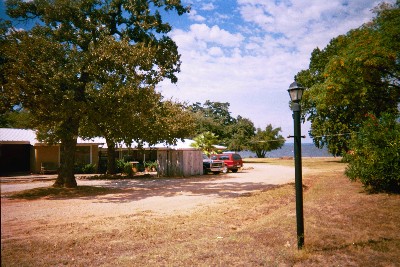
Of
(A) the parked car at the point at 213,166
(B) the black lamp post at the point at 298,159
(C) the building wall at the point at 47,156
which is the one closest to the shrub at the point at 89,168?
(C) the building wall at the point at 47,156

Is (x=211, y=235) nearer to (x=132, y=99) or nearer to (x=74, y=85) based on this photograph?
(x=132, y=99)

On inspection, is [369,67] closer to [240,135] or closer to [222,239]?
[222,239]

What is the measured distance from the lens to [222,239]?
6.31m

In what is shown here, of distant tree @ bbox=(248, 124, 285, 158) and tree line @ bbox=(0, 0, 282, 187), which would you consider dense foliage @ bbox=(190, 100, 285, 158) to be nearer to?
distant tree @ bbox=(248, 124, 285, 158)

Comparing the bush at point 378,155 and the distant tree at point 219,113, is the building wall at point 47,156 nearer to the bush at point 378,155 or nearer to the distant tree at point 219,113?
the bush at point 378,155

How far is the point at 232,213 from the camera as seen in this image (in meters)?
9.28

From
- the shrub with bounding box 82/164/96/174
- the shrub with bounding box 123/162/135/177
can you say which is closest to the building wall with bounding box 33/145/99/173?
the shrub with bounding box 82/164/96/174

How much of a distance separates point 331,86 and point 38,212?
1671 centimetres

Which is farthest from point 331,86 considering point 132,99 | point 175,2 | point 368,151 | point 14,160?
point 14,160

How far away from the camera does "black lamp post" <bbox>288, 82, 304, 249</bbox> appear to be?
18.9 feet

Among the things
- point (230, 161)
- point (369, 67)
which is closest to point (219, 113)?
point (230, 161)

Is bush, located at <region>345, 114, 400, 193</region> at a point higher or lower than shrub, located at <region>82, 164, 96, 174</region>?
higher

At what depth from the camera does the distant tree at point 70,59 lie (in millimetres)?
13047

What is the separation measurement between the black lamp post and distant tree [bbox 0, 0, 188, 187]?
950 cm
